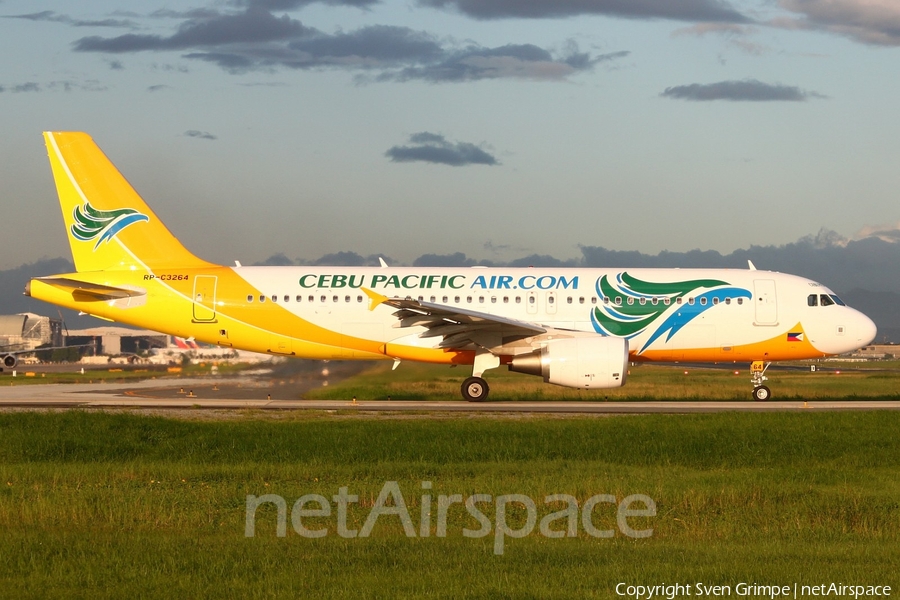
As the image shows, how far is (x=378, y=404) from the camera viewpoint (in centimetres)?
2714

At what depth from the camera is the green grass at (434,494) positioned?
27.8 feet

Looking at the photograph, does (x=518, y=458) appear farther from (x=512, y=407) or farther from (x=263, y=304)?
(x=263, y=304)

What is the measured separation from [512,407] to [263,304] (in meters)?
7.81

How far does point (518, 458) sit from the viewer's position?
55.1ft

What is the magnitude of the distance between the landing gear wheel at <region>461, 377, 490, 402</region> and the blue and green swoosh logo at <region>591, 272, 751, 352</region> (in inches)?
143

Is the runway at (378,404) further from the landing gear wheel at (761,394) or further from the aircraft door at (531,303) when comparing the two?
the aircraft door at (531,303)

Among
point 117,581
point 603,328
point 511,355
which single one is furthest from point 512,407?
point 117,581

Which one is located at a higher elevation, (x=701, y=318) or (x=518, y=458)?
(x=701, y=318)

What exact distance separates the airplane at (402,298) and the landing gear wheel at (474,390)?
1.5 inches
